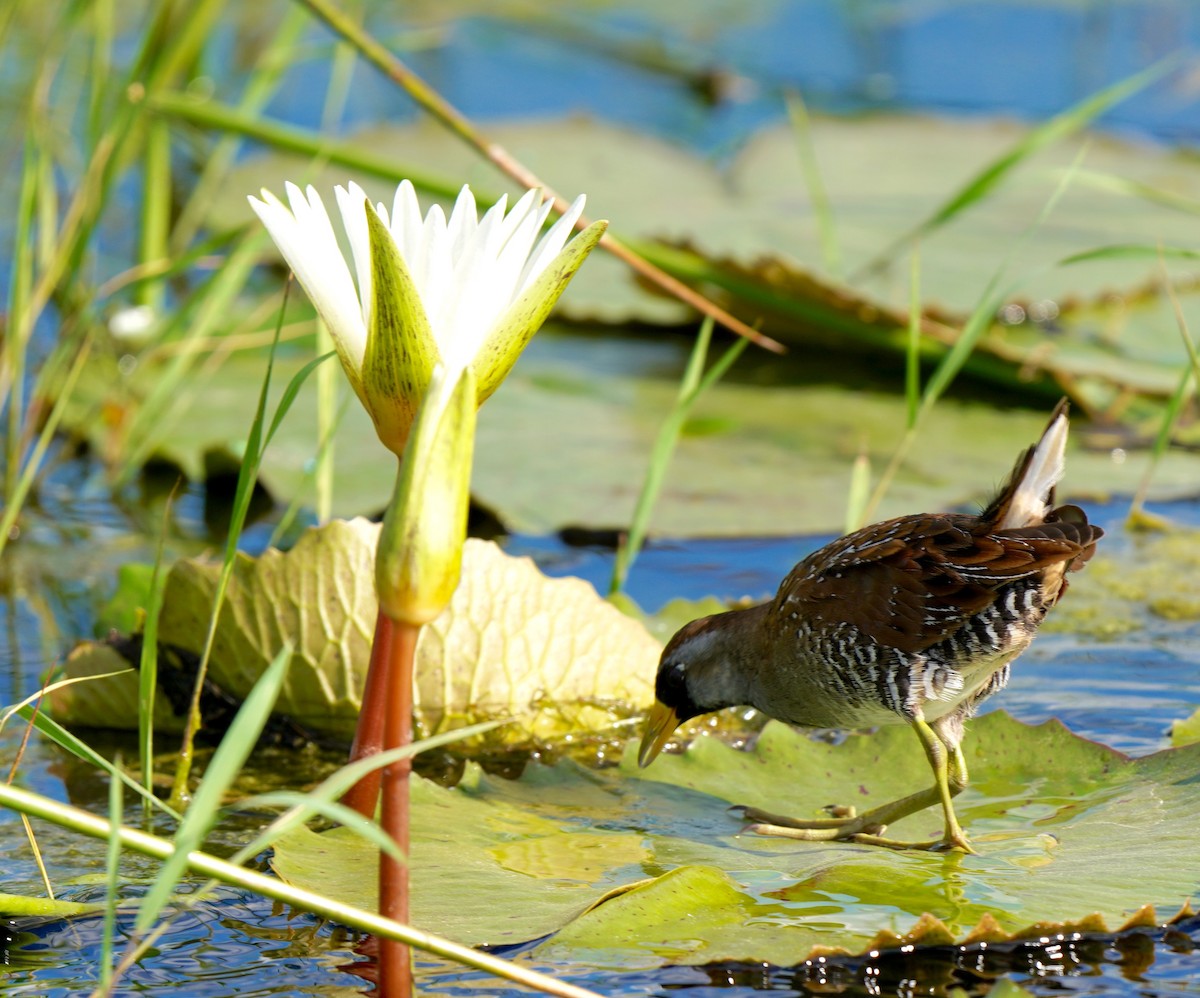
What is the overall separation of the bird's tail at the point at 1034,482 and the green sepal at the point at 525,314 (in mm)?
1079

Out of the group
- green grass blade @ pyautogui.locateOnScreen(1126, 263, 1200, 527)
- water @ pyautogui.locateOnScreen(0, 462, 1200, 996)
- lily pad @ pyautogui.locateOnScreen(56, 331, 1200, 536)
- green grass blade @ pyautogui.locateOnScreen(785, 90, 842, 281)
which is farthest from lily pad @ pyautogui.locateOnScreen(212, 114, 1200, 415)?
water @ pyautogui.locateOnScreen(0, 462, 1200, 996)

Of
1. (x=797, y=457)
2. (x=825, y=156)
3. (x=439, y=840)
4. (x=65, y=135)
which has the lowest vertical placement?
(x=439, y=840)

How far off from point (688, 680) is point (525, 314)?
135cm

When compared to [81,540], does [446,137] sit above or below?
above

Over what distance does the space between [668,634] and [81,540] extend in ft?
6.43

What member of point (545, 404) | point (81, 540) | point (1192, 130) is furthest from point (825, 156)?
point (81, 540)

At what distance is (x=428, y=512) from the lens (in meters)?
1.76

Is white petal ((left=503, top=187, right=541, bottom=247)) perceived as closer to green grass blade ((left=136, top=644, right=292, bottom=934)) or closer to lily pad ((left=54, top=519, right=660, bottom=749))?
green grass blade ((left=136, top=644, right=292, bottom=934))

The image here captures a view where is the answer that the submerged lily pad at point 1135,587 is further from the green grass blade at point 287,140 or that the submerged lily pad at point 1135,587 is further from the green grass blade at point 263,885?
the green grass blade at point 263,885

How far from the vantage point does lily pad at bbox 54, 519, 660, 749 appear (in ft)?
10.4

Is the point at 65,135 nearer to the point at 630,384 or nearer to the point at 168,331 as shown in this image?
the point at 168,331

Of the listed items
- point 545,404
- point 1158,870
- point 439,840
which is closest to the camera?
point 1158,870

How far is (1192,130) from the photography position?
8000 millimetres

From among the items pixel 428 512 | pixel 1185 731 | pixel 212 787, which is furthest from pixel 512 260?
pixel 1185 731
